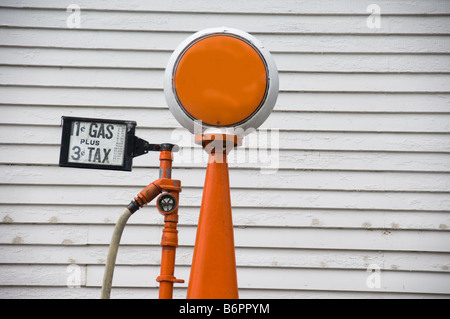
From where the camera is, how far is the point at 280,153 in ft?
10.2

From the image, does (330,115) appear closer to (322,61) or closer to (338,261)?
(322,61)

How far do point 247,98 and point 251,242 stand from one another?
161 cm

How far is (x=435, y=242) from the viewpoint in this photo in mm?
2986

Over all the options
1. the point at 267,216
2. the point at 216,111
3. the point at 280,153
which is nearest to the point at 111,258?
the point at 216,111

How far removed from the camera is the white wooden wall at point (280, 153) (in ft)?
9.78

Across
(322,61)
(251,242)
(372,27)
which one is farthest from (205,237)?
(372,27)

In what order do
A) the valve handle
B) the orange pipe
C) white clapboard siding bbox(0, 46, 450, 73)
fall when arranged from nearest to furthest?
the orange pipe, the valve handle, white clapboard siding bbox(0, 46, 450, 73)

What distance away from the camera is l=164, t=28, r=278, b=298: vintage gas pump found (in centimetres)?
151

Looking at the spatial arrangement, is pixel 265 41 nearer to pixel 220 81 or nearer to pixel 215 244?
pixel 220 81

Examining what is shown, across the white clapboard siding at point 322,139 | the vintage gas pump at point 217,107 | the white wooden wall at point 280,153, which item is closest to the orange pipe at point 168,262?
the vintage gas pump at point 217,107

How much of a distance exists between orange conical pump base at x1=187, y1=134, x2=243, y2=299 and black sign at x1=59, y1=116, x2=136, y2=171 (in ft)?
1.07

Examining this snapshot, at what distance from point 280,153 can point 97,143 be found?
5.27 feet

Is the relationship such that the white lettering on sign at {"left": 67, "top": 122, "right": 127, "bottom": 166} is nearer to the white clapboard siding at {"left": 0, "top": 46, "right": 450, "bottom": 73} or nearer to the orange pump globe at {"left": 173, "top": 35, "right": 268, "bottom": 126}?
the orange pump globe at {"left": 173, "top": 35, "right": 268, "bottom": 126}

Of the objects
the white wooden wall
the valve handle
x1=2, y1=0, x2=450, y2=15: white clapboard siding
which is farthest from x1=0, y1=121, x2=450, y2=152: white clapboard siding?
the valve handle
